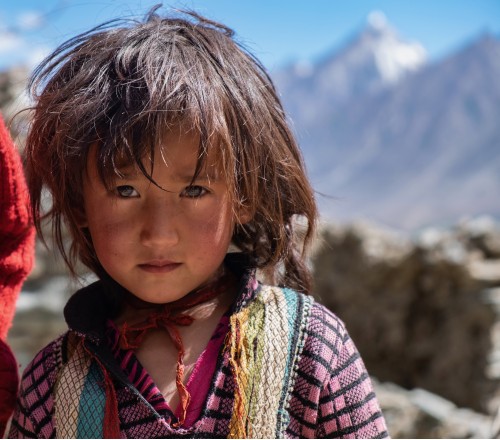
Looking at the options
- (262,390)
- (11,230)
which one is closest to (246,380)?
(262,390)

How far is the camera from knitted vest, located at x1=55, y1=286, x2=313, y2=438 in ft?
3.24

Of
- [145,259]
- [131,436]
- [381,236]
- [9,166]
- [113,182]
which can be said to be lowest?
[131,436]

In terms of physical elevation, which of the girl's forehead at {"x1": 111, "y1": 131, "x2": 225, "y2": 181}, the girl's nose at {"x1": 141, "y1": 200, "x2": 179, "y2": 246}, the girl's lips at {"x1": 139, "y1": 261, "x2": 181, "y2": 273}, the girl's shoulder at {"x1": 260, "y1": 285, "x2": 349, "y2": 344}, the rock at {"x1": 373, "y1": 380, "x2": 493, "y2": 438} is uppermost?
the girl's forehead at {"x1": 111, "y1": 131, "x2": 225, "y2": 181}

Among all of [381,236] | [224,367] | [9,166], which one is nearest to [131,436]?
[224,367]

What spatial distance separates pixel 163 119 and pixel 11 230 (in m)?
0.43

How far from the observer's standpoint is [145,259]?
3.25 ft

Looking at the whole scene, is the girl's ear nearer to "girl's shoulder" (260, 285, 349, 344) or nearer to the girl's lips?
the girl's lips

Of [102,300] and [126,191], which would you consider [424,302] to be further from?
[126,191]

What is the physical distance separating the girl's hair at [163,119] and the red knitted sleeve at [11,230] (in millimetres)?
80

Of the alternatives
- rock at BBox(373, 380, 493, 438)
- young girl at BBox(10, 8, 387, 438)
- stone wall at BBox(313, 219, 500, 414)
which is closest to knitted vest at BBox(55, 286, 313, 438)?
young girl at BBox(10, 8, 387, 438)

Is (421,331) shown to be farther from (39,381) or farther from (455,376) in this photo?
(39,381)

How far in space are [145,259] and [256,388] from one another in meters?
0.24

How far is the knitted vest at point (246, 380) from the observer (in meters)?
0.99

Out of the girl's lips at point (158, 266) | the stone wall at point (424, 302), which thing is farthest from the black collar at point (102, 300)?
the stone wall at point (424, 302)
